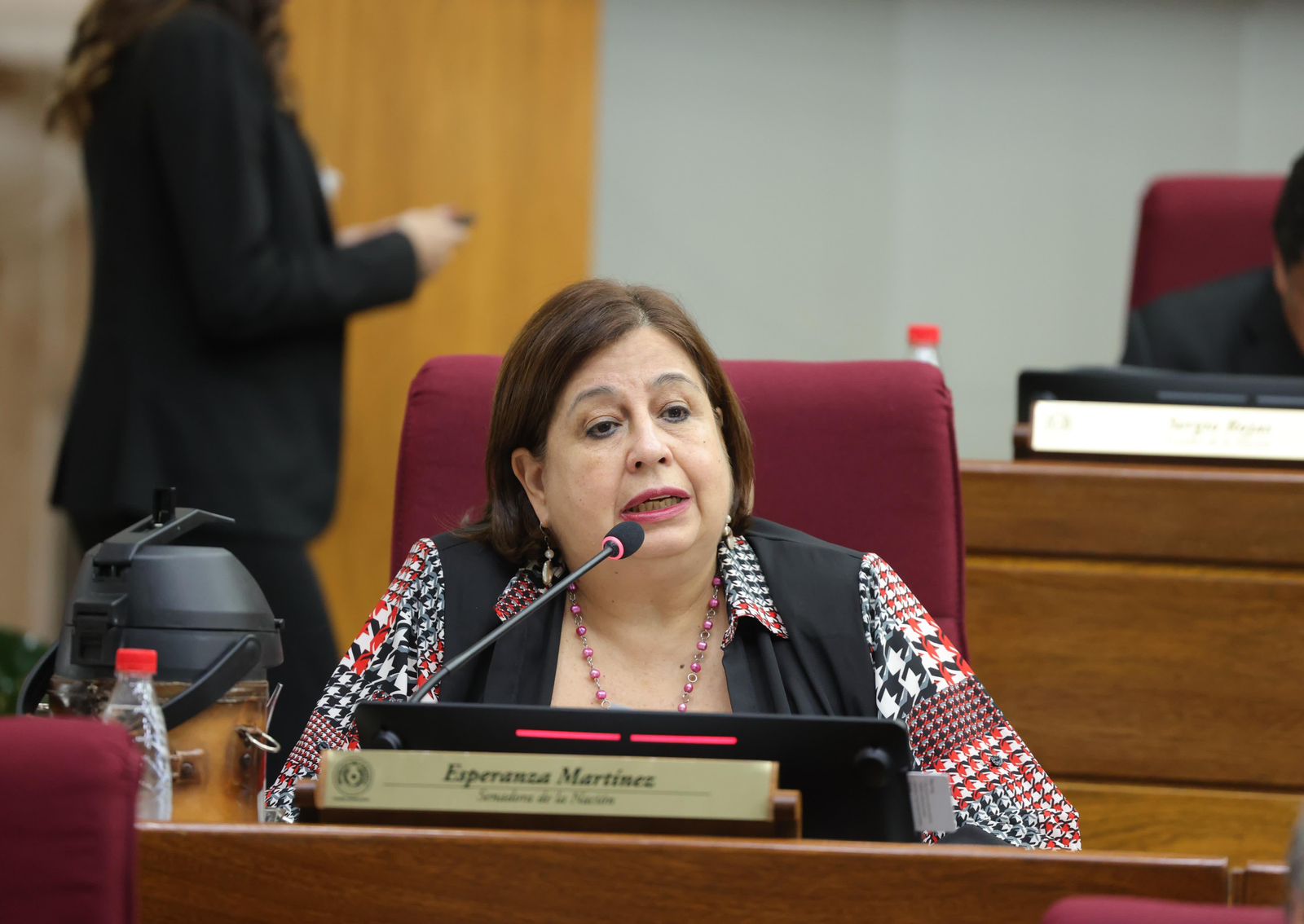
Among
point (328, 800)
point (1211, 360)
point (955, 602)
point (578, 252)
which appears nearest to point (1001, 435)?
point (578, 252)

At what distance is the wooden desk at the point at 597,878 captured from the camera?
34.4 inches

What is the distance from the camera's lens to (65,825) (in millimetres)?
835

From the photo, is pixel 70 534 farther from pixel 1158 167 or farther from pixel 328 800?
pixel 328 800

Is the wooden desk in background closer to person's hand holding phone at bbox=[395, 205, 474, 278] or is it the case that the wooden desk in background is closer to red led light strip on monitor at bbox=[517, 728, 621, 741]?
red led light strip on monitor at bbox=[517, 728, 621, 741]

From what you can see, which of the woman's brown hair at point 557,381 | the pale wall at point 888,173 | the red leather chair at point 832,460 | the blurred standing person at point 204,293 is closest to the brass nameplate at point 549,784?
the woman's brown hair at point 557,381

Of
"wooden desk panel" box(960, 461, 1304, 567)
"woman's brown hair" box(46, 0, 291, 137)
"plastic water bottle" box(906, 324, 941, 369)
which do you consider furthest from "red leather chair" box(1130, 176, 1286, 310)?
"woman's brown hair" box(46, 0, 291, 137)

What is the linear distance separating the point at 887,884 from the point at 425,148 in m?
3.05

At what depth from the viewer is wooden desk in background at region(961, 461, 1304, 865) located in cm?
183

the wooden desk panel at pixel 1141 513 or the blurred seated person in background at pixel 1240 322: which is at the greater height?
the blurred seated person in background at pixel 1240 322

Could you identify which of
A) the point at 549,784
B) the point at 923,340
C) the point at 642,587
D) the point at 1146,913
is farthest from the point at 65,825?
the point at 923,340

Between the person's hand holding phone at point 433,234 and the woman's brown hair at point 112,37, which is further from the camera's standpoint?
the person's hand holding phone at point 433,234

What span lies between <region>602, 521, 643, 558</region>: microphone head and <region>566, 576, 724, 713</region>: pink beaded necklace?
107 millimetres

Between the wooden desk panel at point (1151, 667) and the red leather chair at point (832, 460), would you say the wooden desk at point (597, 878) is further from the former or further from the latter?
the wooden desk panel at point (1151, 667)

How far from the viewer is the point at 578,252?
12.6 ft
